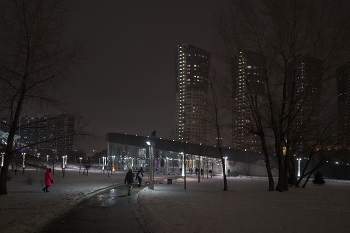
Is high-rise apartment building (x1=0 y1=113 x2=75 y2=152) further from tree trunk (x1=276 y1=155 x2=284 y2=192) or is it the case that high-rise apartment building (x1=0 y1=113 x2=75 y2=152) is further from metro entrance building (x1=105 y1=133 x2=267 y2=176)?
metro entrance building (x1=105 y1=133 x2=267 y2=176)

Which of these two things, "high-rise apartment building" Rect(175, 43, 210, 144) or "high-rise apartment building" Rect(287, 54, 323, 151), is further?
"high-rise apartment building" Rect(175, 43, 210, 144)

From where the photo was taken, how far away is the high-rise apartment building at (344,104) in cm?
2302

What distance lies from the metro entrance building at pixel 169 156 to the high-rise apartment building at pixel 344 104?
1132 inches

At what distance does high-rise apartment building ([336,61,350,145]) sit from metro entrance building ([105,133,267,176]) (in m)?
28.8

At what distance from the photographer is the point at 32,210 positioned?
13562 mm

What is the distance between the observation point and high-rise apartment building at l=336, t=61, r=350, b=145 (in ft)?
75.5

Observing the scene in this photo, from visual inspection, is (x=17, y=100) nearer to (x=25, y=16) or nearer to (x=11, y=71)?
(x=11, y=71)

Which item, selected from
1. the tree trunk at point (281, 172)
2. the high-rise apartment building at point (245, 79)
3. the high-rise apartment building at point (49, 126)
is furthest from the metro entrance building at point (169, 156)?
the high-rise apartment building at point (49, 126)

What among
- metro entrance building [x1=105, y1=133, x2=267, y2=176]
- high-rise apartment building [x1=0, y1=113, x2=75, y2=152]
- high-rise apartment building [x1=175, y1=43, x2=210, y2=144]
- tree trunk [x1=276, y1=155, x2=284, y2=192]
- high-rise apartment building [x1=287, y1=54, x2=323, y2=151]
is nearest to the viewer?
high-rise apartment building [x1=0, y1=113, x2=75, y2=152]

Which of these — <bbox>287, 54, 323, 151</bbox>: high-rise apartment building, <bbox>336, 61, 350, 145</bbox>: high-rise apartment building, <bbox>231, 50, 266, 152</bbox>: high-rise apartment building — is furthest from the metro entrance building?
<bbox>287, 54, 323, 151</bbox>: high-rise apartment building

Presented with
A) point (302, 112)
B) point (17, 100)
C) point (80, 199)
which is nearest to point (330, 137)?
point (302, 112)

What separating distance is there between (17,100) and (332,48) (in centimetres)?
1862

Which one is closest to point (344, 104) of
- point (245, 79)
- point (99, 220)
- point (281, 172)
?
point (281, 172)

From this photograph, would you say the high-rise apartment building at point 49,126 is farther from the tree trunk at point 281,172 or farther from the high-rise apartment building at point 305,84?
the tree trunk at point 281,172
